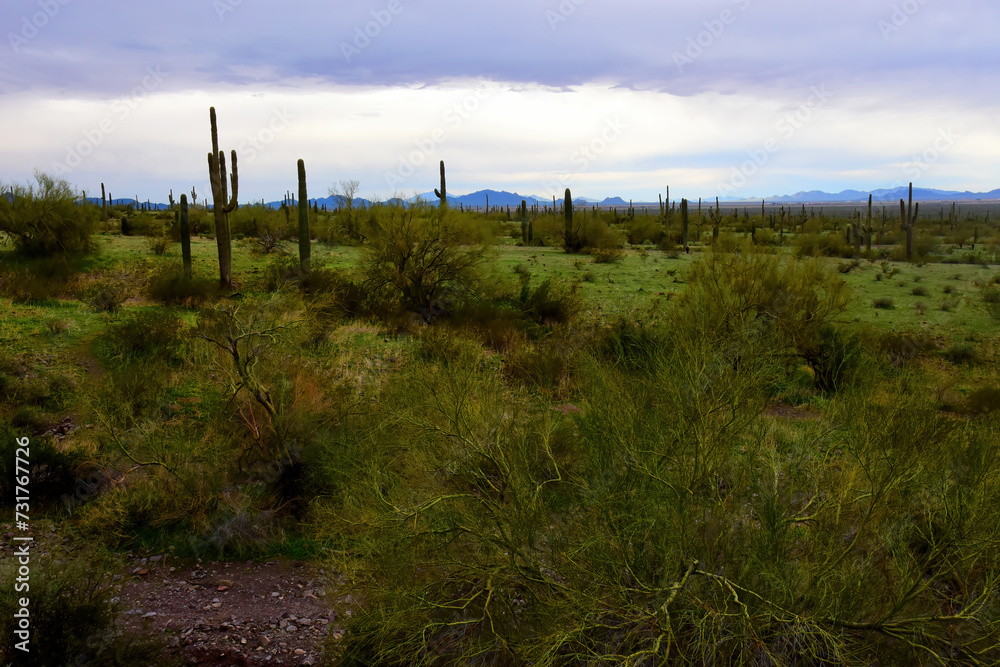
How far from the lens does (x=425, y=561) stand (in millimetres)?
6398

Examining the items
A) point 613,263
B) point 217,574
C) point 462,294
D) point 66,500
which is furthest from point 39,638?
point 613,263

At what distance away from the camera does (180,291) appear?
75.4 feet

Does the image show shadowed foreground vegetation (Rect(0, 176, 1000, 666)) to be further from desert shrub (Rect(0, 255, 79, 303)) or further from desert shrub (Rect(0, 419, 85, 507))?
desert shrub (Rect(0, 255, 79, 303))

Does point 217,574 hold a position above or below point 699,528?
below

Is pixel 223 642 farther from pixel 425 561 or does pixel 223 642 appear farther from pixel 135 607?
pixel 425 561

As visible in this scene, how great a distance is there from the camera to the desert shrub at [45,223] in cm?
2792

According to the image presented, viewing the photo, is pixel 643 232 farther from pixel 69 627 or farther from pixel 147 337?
pixel 69 627

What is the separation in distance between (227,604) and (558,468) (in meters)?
4.53

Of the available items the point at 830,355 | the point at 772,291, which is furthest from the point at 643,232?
the point at 830,355

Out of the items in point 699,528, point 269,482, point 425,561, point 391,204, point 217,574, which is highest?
point 391,204

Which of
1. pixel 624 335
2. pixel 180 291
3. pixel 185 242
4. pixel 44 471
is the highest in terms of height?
pixel 185 242

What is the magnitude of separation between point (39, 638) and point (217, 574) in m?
3.19

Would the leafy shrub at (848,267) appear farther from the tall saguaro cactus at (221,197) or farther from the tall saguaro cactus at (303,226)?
the tall saguaro cactus at (221,197)

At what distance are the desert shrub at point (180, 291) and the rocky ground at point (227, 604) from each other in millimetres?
13282
